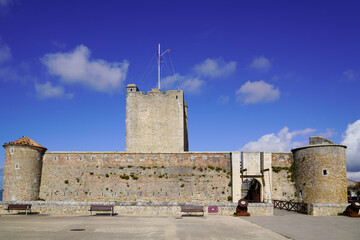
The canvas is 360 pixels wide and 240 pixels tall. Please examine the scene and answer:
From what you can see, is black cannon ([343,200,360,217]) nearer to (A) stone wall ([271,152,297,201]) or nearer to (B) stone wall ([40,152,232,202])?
(A) stone wall ([271,152,297,201])

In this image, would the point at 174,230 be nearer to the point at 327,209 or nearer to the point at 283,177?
the point at 327,209

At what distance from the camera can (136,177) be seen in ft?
101

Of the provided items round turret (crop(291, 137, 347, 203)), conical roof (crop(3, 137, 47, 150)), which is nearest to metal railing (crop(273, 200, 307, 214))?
round turret (crop(291, 137, 347, 203))

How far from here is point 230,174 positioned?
3038cm

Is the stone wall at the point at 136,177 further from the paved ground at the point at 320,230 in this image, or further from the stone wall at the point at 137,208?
the paved ground at the point at 320,230

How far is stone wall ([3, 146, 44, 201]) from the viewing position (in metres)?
28.6

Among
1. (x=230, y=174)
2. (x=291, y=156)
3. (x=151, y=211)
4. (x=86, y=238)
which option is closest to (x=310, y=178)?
(x=291, y=156)

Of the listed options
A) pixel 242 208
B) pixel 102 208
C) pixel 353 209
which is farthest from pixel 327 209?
pixel 102 208

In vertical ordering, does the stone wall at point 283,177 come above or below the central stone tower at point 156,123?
below

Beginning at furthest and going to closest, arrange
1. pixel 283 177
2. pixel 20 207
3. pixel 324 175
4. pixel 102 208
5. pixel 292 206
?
pixel 283 177
pixel 324 175
pixel 292 206
pixel 20 207
pixel 102 208

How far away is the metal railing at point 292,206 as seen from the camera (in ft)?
82.1

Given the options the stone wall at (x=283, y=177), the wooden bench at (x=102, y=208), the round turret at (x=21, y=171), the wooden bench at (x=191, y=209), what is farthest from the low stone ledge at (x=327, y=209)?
the round turret at (x=21, y=171)

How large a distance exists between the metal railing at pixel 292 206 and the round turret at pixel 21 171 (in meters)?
23.2

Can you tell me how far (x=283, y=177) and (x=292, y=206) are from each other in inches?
167
